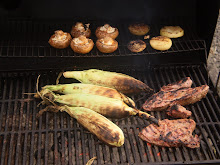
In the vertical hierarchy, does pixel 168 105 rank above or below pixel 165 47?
below

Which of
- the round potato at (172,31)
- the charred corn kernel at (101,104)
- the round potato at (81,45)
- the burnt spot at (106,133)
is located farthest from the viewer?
the round potato at (172,31)

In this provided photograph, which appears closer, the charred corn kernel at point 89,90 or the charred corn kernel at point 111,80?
the charred corn kernel at point 89,90

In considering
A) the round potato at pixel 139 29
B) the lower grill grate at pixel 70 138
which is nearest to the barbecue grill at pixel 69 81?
the lower grill grate at pixel 70 138

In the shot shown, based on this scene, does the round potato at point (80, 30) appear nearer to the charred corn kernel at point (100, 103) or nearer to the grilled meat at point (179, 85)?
the charred corn kernel at point (100, 103)

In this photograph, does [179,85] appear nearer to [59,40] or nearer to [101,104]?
[101,104]

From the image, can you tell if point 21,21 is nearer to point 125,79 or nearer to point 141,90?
point 125,79

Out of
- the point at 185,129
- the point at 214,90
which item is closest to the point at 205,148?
the point at 185,129

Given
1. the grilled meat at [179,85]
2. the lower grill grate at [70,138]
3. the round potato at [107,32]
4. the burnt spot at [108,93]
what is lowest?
the lower grill grate at [70,138]
